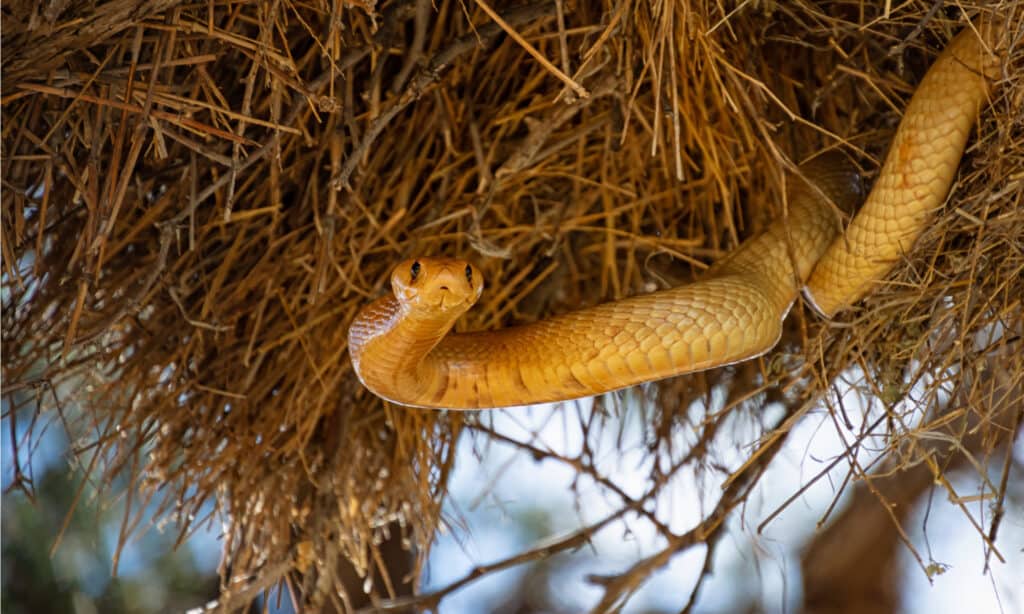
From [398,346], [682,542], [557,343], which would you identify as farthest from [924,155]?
[682,542]

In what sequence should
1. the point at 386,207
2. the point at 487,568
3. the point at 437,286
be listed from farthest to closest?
1. the point at 487,568
2. the point at 386,207
3. the point at 437,286

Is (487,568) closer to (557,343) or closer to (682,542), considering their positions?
(682,542)

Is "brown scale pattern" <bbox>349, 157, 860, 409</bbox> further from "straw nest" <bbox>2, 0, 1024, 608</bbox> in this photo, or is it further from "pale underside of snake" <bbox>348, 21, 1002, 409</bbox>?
→ "straw nest" <bbox>2, 0, 1024, 608</bbox>

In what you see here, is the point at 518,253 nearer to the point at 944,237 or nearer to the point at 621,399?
the point at 621,399

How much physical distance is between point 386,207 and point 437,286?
1.43 ft

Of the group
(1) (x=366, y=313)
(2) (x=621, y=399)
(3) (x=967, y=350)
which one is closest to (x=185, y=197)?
(1) (x=366, y=313)

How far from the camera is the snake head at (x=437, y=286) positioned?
873 millimetres

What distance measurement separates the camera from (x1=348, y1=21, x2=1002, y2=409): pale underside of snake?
3.08 ft

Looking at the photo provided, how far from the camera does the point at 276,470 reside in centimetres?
137

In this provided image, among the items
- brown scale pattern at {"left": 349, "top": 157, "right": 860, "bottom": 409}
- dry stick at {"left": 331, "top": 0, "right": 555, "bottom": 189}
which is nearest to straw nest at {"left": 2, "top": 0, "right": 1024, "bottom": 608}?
dry stick at {"left": 331, "top": 0, "right": 555, "bottom": 189}

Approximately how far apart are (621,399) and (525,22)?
63cm

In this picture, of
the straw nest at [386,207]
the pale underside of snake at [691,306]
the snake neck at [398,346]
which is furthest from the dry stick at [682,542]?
the snake neck at [398,346]

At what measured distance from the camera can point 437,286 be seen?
0.87m

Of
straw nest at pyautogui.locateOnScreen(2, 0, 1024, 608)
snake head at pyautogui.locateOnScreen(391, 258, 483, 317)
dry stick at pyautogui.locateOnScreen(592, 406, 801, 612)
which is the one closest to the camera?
snake head at pyautogui.locateOnScreen(391, 258, 483, 317)
